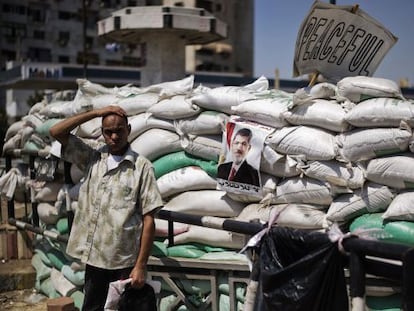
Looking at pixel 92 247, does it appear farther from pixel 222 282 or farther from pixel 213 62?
pixel 213 62

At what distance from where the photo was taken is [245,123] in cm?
329

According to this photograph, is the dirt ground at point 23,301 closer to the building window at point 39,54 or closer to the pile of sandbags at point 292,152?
the pile of sandbags at point 292,152

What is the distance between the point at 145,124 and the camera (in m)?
3.92

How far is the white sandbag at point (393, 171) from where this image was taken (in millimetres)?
2691

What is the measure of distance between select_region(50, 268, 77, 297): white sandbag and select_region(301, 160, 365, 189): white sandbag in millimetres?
2239

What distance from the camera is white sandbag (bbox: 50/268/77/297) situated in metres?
4.30

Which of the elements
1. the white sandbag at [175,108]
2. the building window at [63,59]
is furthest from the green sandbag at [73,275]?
the building window at [63,59]

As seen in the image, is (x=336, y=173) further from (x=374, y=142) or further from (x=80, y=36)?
(x=80, y=36)

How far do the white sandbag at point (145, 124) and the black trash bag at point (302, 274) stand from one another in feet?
6.47

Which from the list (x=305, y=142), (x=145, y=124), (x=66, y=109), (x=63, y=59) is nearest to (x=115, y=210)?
(x=305, y=142)

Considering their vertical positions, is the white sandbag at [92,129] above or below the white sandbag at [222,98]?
below

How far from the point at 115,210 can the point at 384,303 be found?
1.37m

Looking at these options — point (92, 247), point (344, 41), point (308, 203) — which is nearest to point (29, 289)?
point (92, 247)

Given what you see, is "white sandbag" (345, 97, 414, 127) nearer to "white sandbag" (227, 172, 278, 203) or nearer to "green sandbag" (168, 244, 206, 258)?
"white sandbag" (227, 172, 278, 203)
